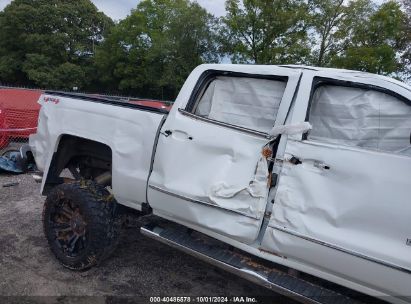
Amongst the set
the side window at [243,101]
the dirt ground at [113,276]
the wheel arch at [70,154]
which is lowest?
the dirt ground at [113,276]

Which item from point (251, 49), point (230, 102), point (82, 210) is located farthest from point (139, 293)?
point (251, 49)

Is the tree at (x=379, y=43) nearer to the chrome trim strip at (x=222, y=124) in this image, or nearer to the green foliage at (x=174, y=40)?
the green foliage at (x=174, y=40)

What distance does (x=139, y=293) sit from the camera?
137 inches

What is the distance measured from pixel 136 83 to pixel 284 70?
38476 mm

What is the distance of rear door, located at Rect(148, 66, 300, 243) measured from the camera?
2880 millimetres

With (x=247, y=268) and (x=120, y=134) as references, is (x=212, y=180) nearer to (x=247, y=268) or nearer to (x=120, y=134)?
(x=247, y=268)

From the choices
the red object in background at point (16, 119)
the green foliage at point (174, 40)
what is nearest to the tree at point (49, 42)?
the green foliage at point (174, 40)

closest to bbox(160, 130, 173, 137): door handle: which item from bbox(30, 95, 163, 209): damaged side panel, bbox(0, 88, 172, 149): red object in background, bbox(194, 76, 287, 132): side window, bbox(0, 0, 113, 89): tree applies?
bbox(30, 95, 163, 209): damaged side panel

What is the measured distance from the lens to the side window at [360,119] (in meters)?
2.62

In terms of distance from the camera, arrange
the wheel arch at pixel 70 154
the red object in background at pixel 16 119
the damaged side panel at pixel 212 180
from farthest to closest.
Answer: the red object in background at pixel 16 119 < the wheel arch at pixel 70 154 < the damaged side panel at pixel 212 180

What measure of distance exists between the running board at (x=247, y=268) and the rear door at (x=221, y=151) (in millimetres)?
162

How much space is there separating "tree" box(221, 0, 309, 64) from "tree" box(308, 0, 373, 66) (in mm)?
1235

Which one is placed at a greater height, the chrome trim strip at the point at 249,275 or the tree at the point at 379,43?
the tree at the point at 379,43

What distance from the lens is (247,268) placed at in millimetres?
2867
